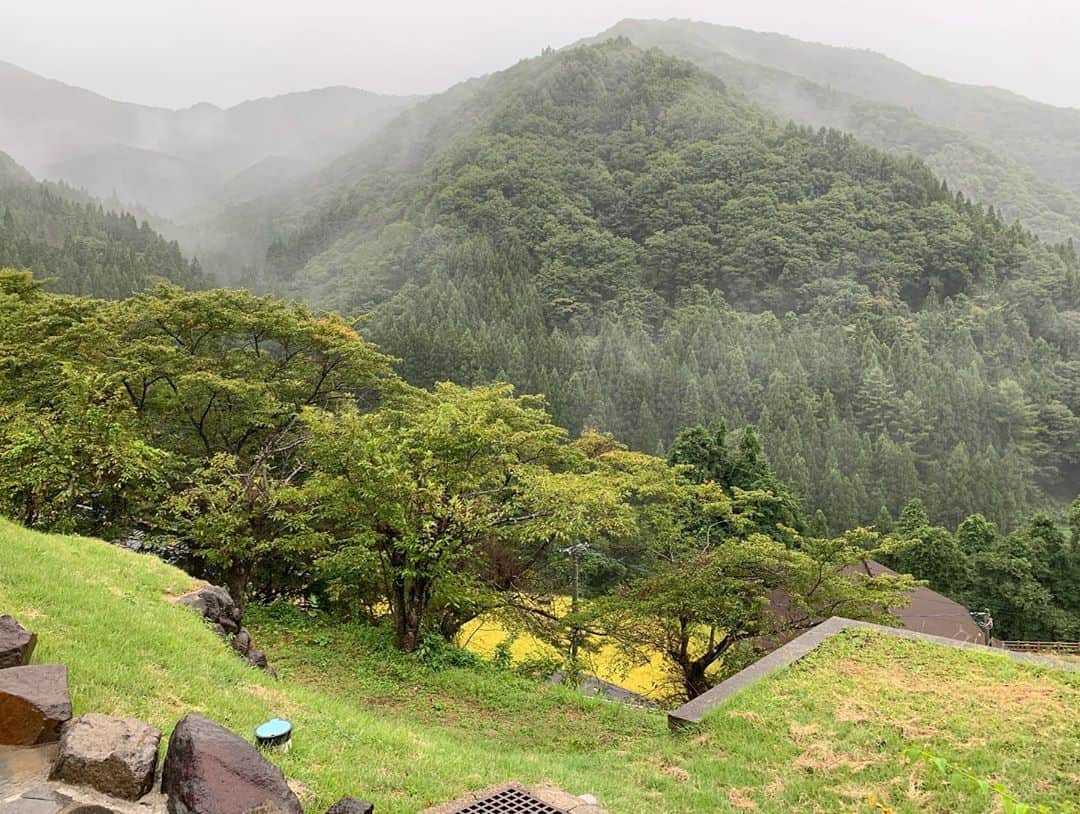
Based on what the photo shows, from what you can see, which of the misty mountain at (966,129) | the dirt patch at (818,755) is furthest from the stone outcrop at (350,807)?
the misty mountain at (966,129)

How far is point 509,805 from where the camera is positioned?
5.10 metres

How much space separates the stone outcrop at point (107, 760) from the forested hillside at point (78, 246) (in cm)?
5684

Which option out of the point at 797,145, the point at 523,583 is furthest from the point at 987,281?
the point at 523,583

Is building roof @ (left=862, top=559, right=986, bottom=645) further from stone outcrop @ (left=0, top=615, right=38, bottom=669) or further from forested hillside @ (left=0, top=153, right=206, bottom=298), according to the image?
forested hillside @ (left=0, top=153, right=206, bottom=298)

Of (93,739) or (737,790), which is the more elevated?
(93,739)

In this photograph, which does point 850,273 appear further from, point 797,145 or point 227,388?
point 227,388

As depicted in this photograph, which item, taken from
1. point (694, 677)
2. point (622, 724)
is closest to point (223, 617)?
point (622, 724)

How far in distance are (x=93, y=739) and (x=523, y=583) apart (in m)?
15.5

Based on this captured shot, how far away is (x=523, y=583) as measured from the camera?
19078mm

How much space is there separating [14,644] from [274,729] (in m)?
1.75

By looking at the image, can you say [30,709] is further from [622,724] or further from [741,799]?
[622,724]

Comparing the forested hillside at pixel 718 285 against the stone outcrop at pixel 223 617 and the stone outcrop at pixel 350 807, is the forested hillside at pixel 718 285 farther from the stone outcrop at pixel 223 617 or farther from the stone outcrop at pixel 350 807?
the stone outcrop at pixel 350 807

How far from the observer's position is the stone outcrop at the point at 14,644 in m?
4.69

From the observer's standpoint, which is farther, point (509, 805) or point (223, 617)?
point (223, 617)
